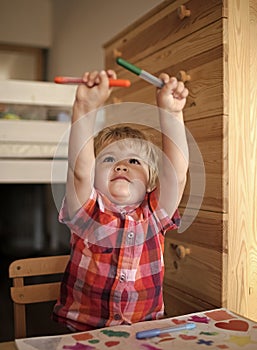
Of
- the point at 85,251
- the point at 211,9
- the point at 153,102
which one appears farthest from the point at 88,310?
the point at 211,9

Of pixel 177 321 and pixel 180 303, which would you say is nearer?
pixel 177 321

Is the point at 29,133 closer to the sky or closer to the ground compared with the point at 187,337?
closer to the sky

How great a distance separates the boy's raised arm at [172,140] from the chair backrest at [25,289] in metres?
0.37

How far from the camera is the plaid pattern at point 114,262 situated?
2.92ft

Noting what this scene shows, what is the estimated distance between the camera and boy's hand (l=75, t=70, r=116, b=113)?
778 mm

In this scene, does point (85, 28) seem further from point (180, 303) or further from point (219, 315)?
point (219, 315)

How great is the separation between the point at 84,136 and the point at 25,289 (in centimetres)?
45

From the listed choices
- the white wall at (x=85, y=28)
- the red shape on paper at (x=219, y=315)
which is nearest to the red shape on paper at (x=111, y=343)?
the red shape on paper at (x=219, y=315)

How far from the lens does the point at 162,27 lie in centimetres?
124

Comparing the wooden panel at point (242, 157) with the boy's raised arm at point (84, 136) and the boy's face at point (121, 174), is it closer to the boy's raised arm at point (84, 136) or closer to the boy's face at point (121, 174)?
the boy's face at point (121, 174)

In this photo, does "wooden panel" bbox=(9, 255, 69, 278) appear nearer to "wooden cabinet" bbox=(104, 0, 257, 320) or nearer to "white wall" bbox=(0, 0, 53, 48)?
"wooden cabinet" bbox=(104, 0, 257, 320)

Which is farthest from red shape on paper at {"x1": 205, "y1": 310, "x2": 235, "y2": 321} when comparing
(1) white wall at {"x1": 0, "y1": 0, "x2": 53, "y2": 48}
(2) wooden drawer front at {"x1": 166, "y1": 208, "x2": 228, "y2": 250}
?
(1) white wall at {"x1": 0, "y1": 0, "x2": 53, "y2": 48}

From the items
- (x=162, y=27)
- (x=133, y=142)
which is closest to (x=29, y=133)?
(x=162, y=27)

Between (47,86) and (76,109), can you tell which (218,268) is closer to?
(76,109)
